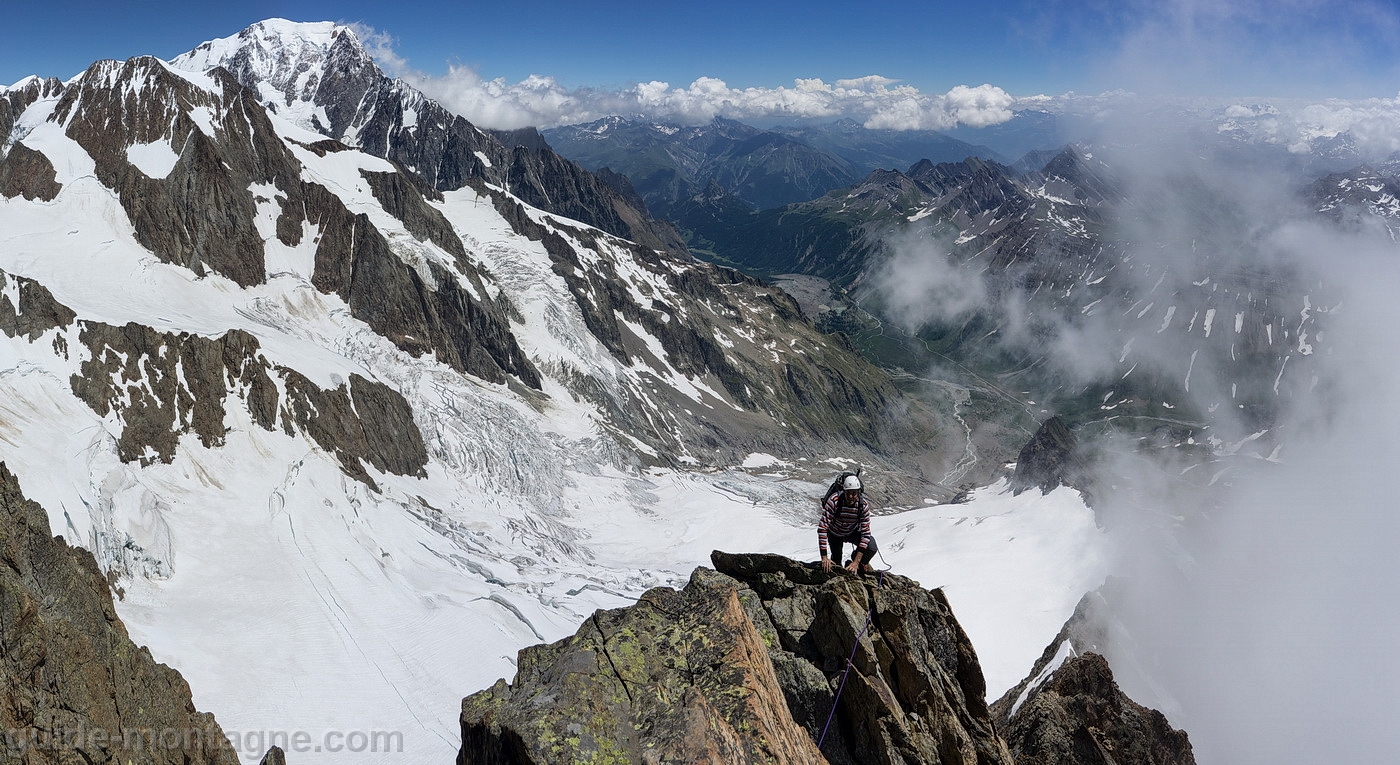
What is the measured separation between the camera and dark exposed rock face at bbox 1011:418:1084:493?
13725 centimetres

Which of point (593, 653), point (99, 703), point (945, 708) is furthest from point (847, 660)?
point (99, 703)

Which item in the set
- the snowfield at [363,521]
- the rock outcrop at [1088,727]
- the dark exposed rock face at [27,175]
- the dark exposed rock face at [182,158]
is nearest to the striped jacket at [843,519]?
the rock outcrop at [1088,727]

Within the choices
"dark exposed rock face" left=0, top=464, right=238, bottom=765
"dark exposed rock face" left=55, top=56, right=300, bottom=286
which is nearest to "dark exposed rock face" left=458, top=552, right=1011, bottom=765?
"dark exposed rock face" left=0, top=464, right=238, bottom=765

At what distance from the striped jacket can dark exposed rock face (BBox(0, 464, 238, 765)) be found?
20.6m

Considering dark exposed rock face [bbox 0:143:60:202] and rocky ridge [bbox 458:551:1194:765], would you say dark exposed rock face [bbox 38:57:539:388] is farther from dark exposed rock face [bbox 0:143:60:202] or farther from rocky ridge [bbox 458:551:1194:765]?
rocky ridge [bbox 458:551:1194:765]

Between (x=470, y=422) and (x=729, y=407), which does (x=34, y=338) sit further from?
(x=729, y=407)

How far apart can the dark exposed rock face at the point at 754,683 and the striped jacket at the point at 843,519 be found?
5.01 ft

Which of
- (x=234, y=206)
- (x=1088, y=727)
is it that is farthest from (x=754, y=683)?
(x=234, y=206)

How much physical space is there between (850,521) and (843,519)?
23 centimetres

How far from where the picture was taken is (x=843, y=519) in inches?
874

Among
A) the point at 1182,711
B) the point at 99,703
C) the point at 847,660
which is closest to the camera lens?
the point at 847,660

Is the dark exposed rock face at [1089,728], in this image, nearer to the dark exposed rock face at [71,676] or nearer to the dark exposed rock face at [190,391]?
the dark exposed rock face at [71,676]

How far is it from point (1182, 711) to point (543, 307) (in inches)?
5324

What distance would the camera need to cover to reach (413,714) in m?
42.8
